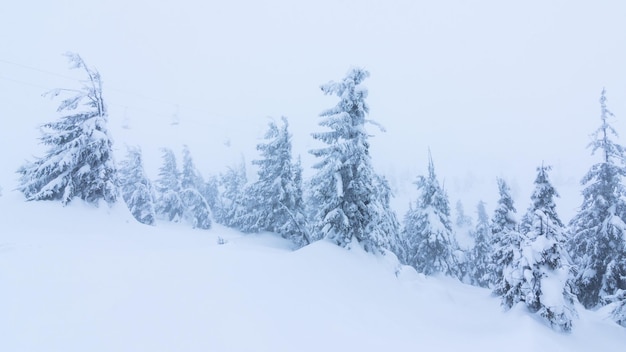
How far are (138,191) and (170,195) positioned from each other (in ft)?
22.7

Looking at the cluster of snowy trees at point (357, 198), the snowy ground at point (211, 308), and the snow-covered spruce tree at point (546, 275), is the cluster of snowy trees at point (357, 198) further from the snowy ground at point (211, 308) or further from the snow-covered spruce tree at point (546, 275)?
the snowy ground at point (211, 308)

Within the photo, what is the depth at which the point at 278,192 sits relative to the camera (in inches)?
981

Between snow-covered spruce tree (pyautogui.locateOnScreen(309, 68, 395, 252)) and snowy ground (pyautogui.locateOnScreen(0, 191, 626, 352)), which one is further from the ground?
snow-covered spruce tree (pyautogui.locateOnScreen(309, 68, 395, 252))

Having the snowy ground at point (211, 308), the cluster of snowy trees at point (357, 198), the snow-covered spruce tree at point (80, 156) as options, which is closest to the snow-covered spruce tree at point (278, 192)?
the cluster of snowy trees at point (357, 198)

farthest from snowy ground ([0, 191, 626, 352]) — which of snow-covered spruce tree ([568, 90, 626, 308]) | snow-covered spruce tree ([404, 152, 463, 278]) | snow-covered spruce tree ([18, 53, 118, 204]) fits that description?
snow-covered spruce tree ([404, 152, 463, 278])

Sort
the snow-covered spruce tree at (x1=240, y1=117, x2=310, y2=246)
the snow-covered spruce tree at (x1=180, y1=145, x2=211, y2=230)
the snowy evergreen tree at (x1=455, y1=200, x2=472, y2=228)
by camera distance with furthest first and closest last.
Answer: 1. the snowy evergreen tree at (x1=455, y1=200, x2=472, y2=228)
2. the snow-covered spruce tree at (x1=180, y1=145, x2=211, y2=230)
3. the snow-covered spruce tree at (x1=240, y1=117, x2=310, y2=246)

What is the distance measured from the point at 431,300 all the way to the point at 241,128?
167121mm

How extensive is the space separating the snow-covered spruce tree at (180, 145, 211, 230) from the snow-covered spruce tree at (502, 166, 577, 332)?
117 feet

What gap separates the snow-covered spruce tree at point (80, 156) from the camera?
650 inches

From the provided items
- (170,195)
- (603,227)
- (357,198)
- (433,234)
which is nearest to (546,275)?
(357,198)

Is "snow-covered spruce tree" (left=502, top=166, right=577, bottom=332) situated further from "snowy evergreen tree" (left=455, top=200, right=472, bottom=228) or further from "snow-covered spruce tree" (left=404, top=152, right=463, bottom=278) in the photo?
"snowy evergreen tree" (left=455, top=200, right=472, bottom=228)

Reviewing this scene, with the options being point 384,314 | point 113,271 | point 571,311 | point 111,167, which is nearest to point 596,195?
point 571,311

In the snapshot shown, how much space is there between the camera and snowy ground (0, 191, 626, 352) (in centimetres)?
555

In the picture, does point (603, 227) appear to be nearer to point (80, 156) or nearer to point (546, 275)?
point (546, 275)
